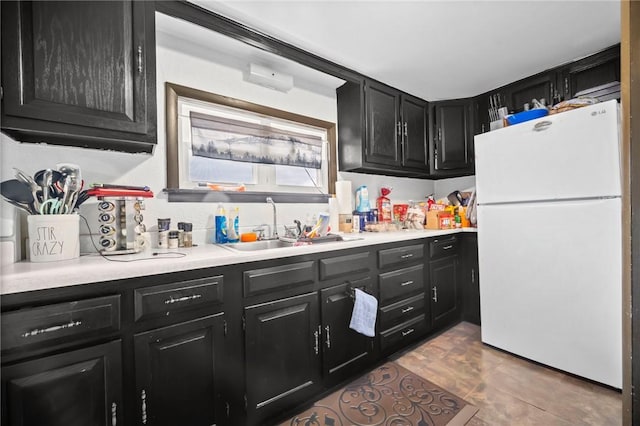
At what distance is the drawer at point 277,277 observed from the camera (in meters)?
1.26

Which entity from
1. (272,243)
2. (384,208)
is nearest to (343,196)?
(384,208)

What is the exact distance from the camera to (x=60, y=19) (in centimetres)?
107

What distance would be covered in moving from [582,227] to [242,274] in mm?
2053

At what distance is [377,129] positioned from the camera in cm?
242

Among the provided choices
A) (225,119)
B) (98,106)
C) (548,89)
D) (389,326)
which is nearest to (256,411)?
(389,326)

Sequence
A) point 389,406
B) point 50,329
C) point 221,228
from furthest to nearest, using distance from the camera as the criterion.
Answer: point 221,228 < point 389,406 < point 50,329

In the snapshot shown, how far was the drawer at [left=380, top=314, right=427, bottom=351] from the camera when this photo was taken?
6.19 feet

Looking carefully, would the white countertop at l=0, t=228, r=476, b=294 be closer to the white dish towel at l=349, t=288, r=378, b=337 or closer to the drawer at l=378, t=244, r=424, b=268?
the white dish towel at l=349, t=288, r=378, b=337

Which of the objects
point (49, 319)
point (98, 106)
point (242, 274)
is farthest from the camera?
point (242, 274)

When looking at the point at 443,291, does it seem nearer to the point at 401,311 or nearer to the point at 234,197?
the point at 401,311

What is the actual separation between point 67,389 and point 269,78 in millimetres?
1966

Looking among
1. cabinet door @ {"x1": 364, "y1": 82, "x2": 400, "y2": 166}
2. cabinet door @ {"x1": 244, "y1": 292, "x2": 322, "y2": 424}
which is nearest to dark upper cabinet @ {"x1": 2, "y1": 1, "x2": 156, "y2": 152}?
cabinet door @ {"x1": 244, "y1": 292, "x2": 322, "y2": 424}

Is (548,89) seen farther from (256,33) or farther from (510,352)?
(256,33)

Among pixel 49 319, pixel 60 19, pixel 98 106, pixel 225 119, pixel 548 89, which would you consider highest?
pixel 548 89
